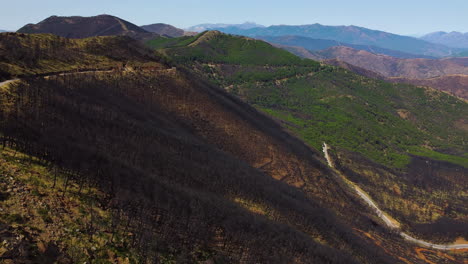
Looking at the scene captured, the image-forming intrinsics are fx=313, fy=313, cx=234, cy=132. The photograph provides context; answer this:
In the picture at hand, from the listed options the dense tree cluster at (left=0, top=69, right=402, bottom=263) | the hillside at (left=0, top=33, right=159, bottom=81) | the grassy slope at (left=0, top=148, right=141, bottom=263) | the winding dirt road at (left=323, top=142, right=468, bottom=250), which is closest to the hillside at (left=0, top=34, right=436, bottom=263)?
the grassy slope at (left=0, top=148, right=141, bottom=263)

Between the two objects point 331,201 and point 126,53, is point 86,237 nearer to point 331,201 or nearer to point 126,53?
point 331,201

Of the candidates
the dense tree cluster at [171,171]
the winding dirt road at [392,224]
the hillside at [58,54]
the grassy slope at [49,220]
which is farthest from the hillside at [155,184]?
the winding dirt road at [392,224]

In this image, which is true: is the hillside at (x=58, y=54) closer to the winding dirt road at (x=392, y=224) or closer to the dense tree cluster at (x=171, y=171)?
the dense tree cluster at (x=171, y=171)

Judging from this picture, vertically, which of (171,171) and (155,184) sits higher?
(155,184)

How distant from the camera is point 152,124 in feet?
246

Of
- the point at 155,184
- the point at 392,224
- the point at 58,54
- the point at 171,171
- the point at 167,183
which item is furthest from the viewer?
the point at 392,224

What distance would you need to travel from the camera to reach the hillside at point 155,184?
96.6 feet

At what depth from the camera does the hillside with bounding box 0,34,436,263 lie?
1159 inches

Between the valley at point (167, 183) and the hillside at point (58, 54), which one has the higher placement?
the hillside at point (58, 54)

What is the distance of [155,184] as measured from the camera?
145 feet

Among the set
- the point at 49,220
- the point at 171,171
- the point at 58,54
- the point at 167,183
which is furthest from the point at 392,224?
the point at 58,54

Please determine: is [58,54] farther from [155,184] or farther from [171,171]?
[155,184]

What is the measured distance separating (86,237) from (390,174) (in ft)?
456

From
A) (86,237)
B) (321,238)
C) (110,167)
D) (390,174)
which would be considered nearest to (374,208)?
(390,174)
